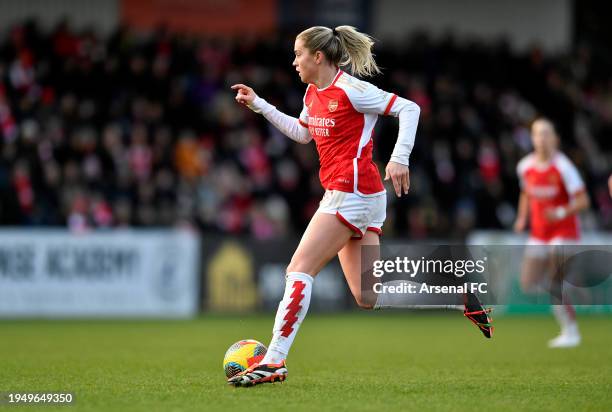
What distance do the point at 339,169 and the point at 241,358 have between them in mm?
1509

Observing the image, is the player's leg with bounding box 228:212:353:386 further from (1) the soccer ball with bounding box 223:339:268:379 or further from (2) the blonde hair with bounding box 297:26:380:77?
(2) the blonde hair with bounding box 297:26:380:77

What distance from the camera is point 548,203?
40.3 ft

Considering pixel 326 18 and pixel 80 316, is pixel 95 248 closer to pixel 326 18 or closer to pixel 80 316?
pixel 80 316

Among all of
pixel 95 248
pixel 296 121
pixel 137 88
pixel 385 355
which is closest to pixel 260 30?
pixel 137 88

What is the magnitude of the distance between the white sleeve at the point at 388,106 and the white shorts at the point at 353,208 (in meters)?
0.44

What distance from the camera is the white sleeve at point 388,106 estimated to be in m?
6.70

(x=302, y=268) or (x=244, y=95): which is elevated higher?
(x=244, y=95)

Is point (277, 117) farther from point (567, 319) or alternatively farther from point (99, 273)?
point (99, 273)

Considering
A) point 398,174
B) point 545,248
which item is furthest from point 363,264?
point 545,248

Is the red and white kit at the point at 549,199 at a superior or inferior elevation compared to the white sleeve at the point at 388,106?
inferior

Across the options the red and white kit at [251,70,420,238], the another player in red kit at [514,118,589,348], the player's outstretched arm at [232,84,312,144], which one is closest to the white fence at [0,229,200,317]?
the another player in red kit at [514,118,589,348]

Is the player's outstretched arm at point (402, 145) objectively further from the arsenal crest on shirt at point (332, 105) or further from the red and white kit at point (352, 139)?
the arsenal crest on shirt at point (332, 105)

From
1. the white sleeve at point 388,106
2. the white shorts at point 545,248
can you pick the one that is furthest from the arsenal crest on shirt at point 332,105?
the white shorts at point 545,248

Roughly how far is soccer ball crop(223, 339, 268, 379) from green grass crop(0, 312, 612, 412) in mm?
190
